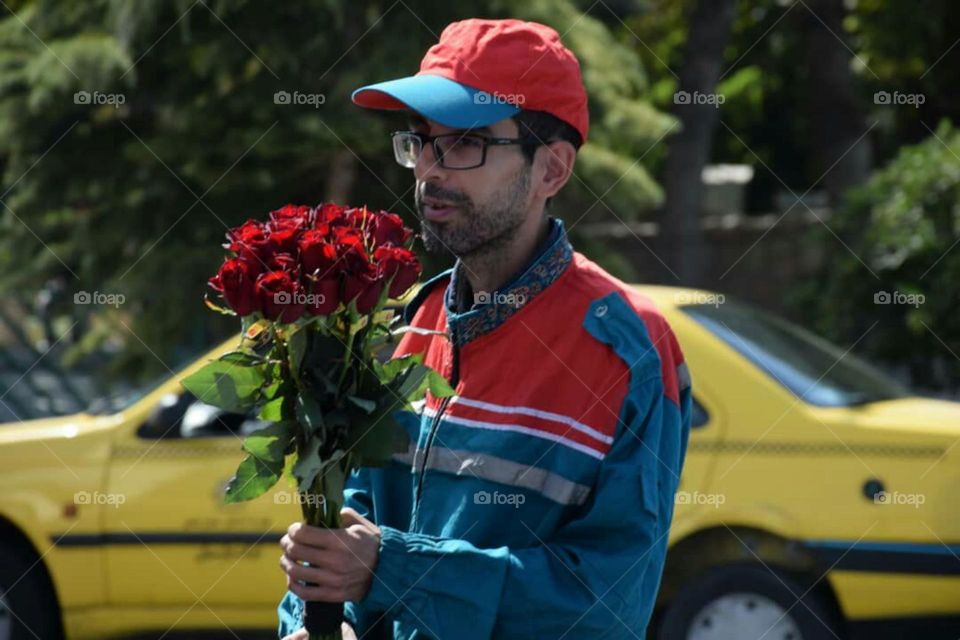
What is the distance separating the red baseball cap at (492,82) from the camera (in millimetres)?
2502

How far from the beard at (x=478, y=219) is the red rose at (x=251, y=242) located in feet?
0.88

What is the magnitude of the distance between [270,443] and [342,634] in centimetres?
32

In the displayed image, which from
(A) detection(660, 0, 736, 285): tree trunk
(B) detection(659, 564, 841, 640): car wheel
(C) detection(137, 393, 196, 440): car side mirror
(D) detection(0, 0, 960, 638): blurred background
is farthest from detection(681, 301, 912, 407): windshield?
(A) detection(660, 0, 736, 285): tree trunk

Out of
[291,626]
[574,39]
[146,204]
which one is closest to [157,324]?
[146,204]

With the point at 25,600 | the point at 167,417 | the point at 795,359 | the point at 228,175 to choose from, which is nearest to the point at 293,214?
the point at 167,417

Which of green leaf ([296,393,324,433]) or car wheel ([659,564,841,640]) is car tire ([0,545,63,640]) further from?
green leaf ([296,393,324,433])

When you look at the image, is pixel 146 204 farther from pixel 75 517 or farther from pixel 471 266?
pixel 471 266

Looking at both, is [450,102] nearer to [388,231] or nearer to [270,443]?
[388,231]

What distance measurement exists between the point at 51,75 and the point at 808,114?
976cm

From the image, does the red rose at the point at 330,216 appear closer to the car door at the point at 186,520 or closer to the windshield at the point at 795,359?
the car door at the point at 186,520

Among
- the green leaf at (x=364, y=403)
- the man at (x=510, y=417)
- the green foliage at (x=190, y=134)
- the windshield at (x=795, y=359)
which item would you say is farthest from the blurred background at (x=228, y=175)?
the green leaf at (x=364, y=403)

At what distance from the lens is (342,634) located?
2.45 meters

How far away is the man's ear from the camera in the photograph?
8.52 ft

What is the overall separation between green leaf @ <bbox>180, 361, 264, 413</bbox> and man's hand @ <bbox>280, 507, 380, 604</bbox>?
0.22m
